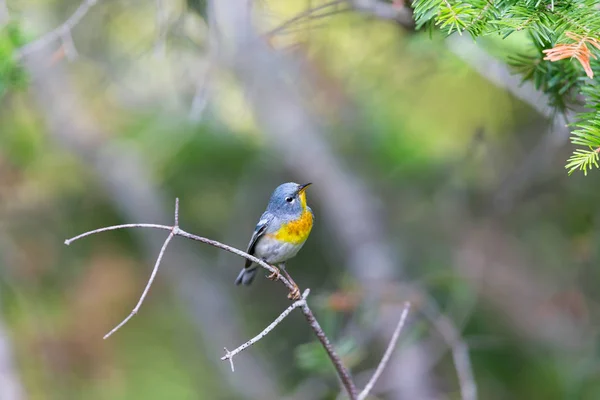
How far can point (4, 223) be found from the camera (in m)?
4.50

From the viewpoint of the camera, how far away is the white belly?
3.10m

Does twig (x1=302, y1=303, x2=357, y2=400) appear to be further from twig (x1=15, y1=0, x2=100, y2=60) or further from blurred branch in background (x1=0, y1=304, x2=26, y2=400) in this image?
blurred branch in background (x1=0, y1=304, x2=26, y2=400)

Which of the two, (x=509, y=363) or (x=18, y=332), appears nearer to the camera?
(x=509, y=363)

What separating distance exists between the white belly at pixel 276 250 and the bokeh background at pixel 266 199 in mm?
Result: 942

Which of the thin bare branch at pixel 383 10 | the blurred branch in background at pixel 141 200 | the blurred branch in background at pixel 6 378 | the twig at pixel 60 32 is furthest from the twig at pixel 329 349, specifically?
the blurred branch in background at pixel 141 200

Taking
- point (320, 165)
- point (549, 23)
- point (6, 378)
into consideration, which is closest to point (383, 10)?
point (549, 23)

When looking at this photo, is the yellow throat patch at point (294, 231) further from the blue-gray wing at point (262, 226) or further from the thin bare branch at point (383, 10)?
the thin bare branch at point (383, 10)

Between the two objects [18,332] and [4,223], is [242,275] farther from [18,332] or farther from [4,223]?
[18,332]

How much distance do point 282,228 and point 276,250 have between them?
11 centimetres

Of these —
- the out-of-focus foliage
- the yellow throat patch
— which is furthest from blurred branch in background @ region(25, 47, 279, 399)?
the out-of-focus foliage

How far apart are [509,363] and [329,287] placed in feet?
4.31

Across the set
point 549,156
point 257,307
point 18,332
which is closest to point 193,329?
point 257,307

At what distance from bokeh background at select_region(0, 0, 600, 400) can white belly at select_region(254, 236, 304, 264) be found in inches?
37.1

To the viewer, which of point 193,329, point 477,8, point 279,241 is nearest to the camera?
point 477,8
